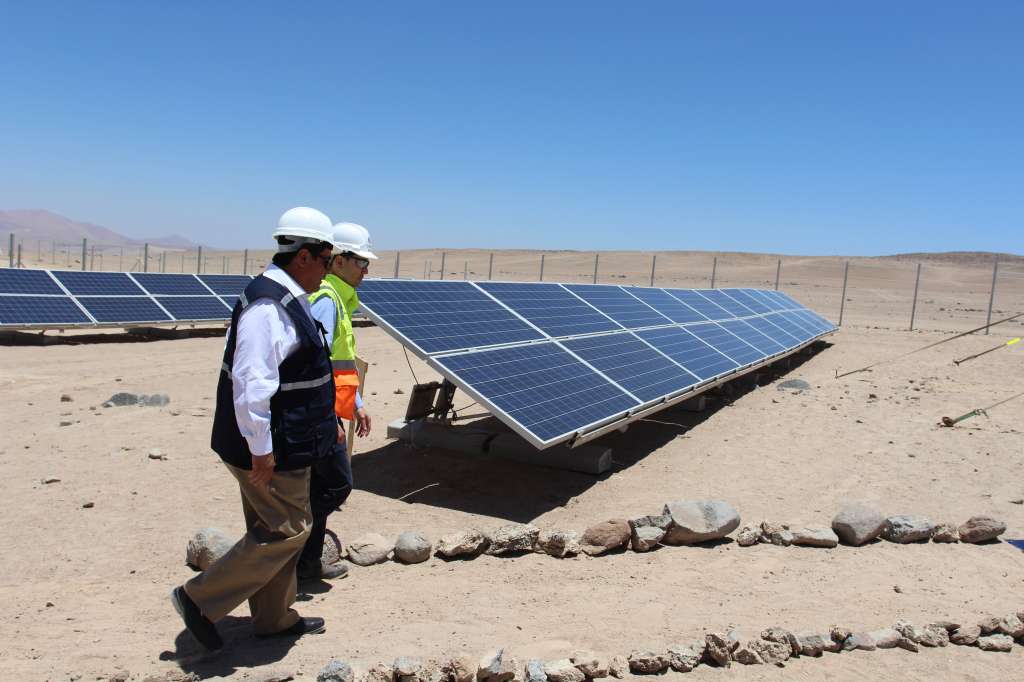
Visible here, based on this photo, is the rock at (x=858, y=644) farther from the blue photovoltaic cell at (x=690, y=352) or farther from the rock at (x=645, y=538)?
the blue photovoltaic cell at (x=690, y=352)

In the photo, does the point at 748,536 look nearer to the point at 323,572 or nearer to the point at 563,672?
the point at 563,672

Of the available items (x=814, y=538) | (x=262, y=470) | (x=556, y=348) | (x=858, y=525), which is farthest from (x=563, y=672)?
(x=556, y=348)

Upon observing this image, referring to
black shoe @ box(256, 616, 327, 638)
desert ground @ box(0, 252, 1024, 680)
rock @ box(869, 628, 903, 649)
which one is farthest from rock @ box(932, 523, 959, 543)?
black shoe @ box(256, 616, 327, 638)

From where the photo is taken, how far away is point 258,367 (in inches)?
134

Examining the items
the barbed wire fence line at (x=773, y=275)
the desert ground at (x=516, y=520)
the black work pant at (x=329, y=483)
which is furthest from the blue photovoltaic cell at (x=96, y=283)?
the black work pant at (x=329, y=483)

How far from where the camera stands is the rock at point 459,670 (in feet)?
11.8

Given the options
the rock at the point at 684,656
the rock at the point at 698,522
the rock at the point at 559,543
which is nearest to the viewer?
the rock at the point at 684,656

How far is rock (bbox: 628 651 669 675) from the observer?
12.8ft

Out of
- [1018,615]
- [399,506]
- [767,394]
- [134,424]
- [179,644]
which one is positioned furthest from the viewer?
[767,394]

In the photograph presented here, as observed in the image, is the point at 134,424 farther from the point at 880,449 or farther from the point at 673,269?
the point at 673,269

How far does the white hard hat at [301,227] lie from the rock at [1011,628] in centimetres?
429

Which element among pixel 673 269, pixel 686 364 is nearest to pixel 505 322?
pixel 686 364

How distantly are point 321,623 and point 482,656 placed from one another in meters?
0.93

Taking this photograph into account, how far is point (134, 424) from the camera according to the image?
8.84m
